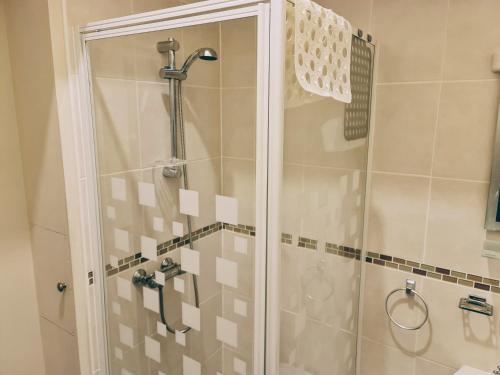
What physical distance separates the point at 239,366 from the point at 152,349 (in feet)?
1.31

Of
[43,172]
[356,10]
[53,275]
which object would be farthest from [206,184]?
[356,10]

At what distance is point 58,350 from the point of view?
146 centimetres

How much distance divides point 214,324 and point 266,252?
1.13 ft

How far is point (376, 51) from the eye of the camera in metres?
1.35

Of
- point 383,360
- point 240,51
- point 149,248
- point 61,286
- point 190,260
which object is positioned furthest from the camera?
point 383,360

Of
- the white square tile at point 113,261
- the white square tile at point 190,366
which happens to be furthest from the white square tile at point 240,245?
the white square tile at point 113,261

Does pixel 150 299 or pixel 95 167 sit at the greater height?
pixel 95 167

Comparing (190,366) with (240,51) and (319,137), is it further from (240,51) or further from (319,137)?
(240,51)

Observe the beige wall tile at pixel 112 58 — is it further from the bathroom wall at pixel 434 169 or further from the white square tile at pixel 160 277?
the bathroom wall at pixel 434 169

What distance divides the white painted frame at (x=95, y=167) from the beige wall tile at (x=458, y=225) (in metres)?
0.75

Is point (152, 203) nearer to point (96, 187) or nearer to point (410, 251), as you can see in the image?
point (96, 187)

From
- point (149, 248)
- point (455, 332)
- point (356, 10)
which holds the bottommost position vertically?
point (455, 332)

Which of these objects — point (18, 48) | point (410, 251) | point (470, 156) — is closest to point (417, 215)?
point (410, 251)

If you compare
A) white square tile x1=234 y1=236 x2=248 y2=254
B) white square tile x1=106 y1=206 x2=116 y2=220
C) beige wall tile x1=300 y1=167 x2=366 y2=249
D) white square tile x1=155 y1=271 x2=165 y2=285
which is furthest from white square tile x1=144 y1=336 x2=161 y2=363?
beige wall tile x1=300 y1=167 x2=366 y2=249
